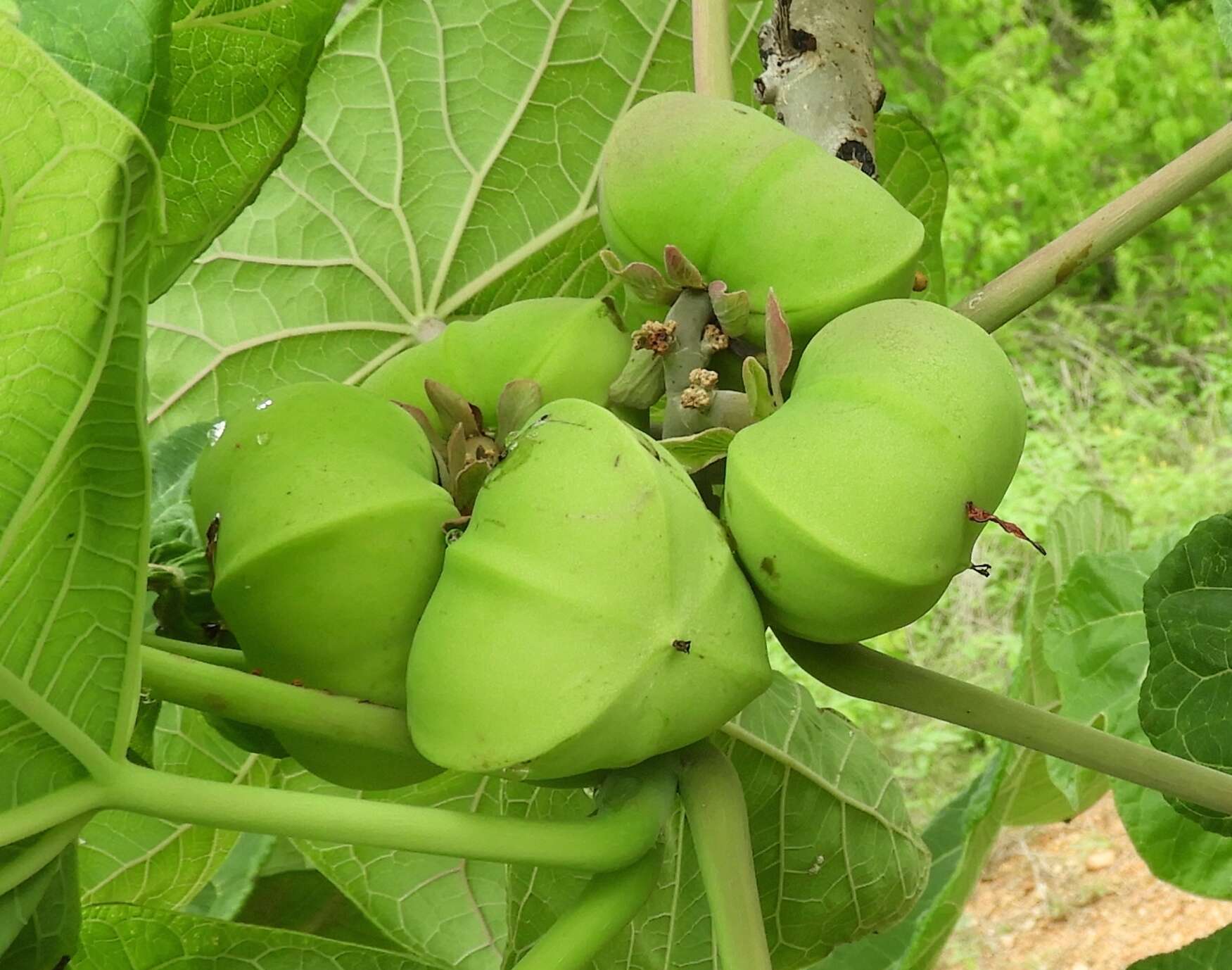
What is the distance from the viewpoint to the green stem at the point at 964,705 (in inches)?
29.3

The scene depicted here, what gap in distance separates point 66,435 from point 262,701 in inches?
6.4

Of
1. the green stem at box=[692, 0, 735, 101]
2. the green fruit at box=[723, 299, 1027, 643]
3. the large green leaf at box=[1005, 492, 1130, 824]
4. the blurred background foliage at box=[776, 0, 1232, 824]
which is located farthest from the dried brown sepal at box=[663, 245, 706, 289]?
the blurred background foliage at box=[776, 0, 1232, 824]

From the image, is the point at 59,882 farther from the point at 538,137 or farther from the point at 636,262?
the point at 538,137

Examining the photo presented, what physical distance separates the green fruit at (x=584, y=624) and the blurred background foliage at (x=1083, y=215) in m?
4.10

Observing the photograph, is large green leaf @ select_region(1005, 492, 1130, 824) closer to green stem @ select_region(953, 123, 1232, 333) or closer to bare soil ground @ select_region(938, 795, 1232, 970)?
green stem @ select_region(953, 123, 1232, 333)

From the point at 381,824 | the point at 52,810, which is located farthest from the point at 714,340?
the point at 52,810

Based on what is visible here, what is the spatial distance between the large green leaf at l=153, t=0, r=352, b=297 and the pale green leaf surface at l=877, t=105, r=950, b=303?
0.57 metres

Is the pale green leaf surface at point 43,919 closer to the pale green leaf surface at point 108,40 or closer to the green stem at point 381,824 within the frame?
the green stem at point 381,824

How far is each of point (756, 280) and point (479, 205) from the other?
57cm

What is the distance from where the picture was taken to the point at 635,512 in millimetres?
634

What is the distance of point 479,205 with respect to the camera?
4.19 ft

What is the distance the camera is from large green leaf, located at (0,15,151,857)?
0.53 meters

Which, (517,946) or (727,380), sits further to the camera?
(517,946)

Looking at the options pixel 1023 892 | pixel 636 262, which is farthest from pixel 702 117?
pixel 1023 892
